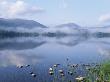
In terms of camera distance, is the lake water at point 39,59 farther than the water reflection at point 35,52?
No

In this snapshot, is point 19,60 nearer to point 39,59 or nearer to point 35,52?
point 39,59

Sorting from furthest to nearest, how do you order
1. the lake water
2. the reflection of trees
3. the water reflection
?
the water reflection → the reflection of trees → the lake water

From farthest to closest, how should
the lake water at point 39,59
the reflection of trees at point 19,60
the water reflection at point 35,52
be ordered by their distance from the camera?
1. the water reflection at point 35,52
2. the reflection of trees at point 19,60
3. the lake water at point 39,59

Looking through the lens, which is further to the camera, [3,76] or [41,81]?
[3,76]

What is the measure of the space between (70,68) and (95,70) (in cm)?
168

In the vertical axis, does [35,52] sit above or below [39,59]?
below

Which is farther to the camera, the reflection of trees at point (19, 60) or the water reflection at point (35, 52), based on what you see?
the water reflection at point (35, 52)

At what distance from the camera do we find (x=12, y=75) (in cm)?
1686

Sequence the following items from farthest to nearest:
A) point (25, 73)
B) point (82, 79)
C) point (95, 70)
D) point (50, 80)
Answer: point (25, 73)
point (50, 80)
point (95, 70)
point (82, 79)

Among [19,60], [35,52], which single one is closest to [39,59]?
[19,60]

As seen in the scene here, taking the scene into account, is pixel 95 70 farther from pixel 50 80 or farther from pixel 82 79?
pixel 82 79

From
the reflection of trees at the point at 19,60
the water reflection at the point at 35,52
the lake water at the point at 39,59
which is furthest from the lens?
the water reflection at the point at 35,52

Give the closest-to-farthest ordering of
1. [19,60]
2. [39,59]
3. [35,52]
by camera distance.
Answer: [19,60]
[39,59]
[35,52]

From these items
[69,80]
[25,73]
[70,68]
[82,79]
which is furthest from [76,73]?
[82,79]
